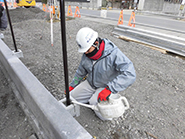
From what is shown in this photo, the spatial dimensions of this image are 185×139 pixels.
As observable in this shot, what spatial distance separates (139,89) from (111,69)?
1.59 m

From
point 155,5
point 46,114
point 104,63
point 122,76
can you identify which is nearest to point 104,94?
point 122,76

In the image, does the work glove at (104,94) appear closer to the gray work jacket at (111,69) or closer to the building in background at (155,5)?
the gray work jacket at (111,69)

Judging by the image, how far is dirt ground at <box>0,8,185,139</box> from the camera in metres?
2.46

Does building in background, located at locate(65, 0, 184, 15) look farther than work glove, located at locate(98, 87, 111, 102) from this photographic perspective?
Yes

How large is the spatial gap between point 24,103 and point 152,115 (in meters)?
2.52

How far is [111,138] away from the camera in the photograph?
2.30 meters

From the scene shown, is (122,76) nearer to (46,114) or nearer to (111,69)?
(111,69)

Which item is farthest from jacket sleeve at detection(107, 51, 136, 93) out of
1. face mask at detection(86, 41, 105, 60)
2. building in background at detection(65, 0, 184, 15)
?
building in background at detection(65, 0, 184, 15)

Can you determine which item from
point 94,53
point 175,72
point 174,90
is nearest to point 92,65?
point 94,53

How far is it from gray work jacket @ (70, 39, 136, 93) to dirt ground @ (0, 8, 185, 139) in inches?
30.9

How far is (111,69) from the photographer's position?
2350 millimetres

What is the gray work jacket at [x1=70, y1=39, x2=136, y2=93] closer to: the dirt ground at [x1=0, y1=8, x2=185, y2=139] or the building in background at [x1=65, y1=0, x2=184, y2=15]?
the dirt ground at [x1=0, y1=8, x2=185, y2=139]

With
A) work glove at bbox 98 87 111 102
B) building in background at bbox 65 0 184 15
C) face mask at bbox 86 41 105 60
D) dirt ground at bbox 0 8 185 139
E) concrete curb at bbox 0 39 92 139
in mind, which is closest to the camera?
concrete curb at bbox 0 39 92 139

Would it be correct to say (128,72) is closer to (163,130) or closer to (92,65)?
(92,65)
